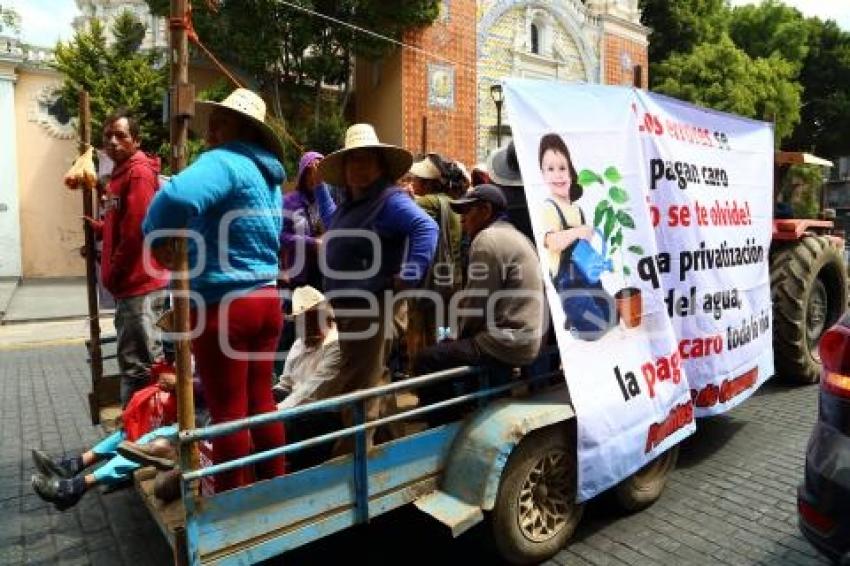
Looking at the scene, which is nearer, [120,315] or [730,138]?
[120,315]

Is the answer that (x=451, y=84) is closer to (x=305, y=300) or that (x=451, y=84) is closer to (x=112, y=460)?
(x=305, y=300)

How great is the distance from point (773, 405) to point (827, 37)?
34276 mm

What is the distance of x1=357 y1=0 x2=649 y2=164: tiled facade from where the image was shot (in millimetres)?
17766

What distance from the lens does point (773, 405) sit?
18.3ft

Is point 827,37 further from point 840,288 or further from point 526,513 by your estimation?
point 526,513

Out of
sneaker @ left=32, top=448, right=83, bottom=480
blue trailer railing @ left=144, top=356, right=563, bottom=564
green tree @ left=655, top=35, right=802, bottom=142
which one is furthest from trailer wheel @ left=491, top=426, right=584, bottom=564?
green tree @ left=655, top=35, right=802, bottom=142

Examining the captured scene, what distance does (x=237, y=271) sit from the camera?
268cm

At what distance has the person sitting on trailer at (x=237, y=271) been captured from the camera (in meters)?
2.61

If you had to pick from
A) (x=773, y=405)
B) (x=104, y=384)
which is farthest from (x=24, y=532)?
(x=773, y=405)

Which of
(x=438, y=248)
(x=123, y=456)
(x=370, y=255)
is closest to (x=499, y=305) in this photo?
(x=370, y=255)

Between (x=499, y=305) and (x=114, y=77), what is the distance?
15.9m

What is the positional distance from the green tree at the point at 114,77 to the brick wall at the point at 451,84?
20.4 feet

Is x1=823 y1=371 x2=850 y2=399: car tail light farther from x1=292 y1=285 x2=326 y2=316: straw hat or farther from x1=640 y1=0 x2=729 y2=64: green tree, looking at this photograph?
x1=640 y1=0 x2=729 y2=64: green tree

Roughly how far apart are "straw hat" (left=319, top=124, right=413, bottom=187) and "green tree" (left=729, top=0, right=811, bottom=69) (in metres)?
31.6
